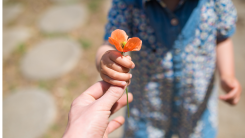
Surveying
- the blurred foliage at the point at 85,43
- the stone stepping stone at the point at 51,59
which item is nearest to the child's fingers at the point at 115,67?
the stone stepping stone at the point at 51,59

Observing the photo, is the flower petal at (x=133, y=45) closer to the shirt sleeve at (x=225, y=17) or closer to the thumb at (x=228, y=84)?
the shirt sleeve at (x=225, y=17)

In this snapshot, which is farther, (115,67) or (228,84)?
(228,84)

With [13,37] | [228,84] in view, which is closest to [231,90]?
[228,84]

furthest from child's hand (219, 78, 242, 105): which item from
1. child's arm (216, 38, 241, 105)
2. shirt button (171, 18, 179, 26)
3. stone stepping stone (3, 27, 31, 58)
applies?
stone stepping stone (3, 27, 31, 58)

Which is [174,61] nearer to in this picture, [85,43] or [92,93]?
[92,93]

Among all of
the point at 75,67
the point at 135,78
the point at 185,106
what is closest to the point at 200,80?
the point at 185,106

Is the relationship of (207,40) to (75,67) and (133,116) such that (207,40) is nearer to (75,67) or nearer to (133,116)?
(133,116)
